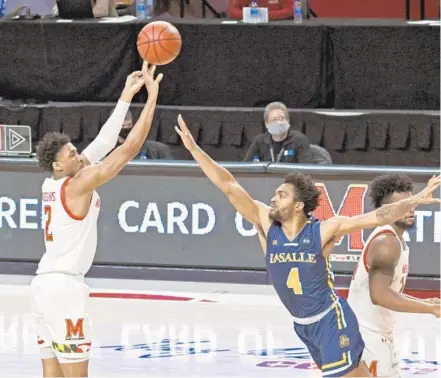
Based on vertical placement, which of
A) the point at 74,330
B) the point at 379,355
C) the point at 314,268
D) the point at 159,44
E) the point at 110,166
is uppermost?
the point at 159,44

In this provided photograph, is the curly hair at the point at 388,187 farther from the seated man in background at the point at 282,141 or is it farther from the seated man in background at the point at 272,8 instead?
the seated man in background at the point at 272,8

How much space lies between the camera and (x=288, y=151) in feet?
39.5

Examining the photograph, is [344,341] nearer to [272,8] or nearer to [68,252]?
[68,252]

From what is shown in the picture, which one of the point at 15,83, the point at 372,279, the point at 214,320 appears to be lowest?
the point at 214,320

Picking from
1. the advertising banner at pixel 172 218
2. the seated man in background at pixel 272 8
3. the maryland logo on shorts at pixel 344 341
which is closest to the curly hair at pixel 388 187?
the maryland logo on shorts at pixel 344 341

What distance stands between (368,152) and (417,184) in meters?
2.22

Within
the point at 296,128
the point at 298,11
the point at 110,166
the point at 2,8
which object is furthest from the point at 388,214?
the point at 2,8

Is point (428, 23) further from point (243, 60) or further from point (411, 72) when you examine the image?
point (243, 60)

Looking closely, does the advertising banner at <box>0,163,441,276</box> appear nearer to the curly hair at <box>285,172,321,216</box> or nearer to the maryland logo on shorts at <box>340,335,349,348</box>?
the curly hair at <box>285,172,321,216</box>

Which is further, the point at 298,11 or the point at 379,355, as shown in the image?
the point at 298,11

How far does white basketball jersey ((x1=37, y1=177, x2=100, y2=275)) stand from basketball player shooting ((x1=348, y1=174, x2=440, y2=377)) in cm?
155

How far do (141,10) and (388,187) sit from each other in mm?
7557

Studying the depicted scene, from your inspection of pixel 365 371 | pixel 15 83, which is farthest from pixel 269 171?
pixel 365 371

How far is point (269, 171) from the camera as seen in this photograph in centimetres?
1167
